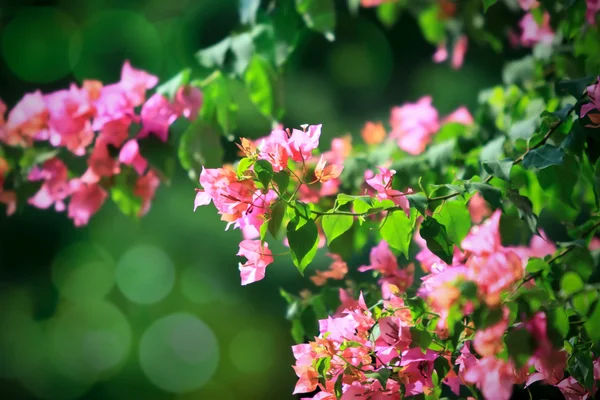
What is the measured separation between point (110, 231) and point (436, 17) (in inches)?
49.5

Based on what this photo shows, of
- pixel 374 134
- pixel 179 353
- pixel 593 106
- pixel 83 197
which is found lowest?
pixel 179 353

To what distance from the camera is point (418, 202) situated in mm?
643

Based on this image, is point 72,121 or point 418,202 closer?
point 418,202

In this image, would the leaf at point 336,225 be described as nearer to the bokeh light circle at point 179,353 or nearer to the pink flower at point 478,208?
the pink flower at point 478,208

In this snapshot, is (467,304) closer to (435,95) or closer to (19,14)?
(435,95)

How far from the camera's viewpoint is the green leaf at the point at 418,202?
635mm

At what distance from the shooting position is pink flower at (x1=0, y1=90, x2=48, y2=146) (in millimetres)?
1075

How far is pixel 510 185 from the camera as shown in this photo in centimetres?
73

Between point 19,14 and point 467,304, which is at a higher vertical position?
point 19,14

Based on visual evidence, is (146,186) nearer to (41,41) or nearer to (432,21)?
(432,21)

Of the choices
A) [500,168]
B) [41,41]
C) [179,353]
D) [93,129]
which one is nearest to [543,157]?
[500,168]

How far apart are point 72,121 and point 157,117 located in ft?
0.41

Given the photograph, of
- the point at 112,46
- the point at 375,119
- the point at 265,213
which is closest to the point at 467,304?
the point at 265,213

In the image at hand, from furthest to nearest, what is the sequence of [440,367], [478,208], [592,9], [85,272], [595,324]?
[85,272] → [478,208] → [592,9] → [440,367] → [595,324]
